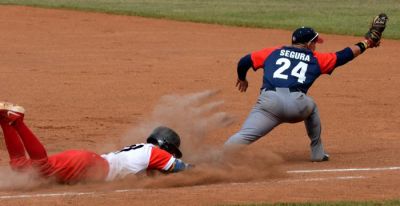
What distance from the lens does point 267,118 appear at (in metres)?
10.6

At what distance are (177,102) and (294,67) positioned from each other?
1.96m

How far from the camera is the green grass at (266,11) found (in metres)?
24.7

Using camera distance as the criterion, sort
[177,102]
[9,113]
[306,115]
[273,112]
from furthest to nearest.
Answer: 1. [177,102]
2. [306,115]
3. [273,112]
4. [9,113]

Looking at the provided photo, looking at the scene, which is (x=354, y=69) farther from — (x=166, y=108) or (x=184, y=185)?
(x=184, y=185)

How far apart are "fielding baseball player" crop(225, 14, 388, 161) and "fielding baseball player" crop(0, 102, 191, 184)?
1314 mm

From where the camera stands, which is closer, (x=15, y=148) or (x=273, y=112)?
(x=15, y=148)

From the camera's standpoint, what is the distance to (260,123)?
34.5 ft

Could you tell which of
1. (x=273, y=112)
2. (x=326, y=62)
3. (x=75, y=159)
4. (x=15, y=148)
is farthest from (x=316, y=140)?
(x=15, y=148)

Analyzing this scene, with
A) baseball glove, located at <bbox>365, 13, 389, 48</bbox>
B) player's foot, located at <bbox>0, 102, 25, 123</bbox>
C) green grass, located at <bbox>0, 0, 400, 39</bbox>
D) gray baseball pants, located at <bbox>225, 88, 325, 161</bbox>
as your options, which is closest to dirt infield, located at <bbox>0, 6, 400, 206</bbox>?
gray baseball pants, located at <bbox>225, 88, 325, 161</bbox>

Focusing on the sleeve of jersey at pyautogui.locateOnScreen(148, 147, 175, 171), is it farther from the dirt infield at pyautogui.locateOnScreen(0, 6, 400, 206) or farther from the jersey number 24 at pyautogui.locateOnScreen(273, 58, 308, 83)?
the jersey number 24 at pyautogui.locateOnScreen(273, 58, 308, 83)

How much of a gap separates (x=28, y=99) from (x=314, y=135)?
223 inches

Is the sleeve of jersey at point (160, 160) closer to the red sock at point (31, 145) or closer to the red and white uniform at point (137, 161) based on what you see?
the red and white uniform at point (137, 161)

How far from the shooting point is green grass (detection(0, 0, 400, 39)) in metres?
24.7

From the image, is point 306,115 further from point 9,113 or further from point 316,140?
point 9,113
